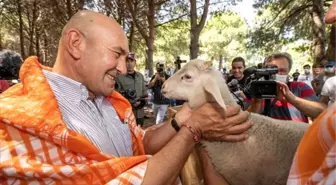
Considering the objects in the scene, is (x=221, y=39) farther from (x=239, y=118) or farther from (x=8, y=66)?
(x=239, y=118)

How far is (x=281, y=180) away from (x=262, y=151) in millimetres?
221

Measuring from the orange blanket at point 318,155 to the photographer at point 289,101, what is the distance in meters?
2.11

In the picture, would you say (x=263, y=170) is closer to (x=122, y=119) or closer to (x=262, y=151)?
(x=262, y=151)

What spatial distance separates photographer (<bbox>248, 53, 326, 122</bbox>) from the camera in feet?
10.2

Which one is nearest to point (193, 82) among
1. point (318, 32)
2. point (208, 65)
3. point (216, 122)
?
point (208, 65)

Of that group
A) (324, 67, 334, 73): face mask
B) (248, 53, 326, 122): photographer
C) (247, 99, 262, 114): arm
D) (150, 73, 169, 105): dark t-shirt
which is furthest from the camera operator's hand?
(150, 73, 169, 105): dark t-shirt

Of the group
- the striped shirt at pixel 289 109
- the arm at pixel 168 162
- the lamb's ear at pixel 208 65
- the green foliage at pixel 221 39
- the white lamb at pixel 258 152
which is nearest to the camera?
the arm at pixel 168 162

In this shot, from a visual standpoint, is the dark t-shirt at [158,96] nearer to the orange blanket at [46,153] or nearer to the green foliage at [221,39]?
the orange blanket at [46,153]

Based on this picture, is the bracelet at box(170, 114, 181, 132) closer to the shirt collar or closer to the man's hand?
the man's hand

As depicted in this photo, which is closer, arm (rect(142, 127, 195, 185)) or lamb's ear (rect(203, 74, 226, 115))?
arm (rect(142, 127, 195, 185))

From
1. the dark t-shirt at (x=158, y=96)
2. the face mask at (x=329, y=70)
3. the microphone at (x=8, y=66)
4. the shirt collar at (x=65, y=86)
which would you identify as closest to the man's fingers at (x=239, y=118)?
the shirt collar at (x=65, y=86)

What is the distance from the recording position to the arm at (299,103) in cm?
308

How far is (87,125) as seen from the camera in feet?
5.17

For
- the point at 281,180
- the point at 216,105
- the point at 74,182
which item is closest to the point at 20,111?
the point at 74,182
